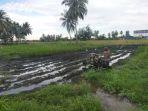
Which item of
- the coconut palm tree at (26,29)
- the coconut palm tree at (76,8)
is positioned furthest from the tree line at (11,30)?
the coconut palm tree at (76,8)

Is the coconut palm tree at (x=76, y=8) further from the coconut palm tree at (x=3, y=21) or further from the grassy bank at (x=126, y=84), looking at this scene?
the grassy bank at (x=126, y=84)

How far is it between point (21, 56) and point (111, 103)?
29.9 metres

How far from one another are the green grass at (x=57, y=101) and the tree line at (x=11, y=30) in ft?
198

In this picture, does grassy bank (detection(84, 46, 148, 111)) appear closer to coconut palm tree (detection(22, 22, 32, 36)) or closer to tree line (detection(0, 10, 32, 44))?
tree line (detection(0, 10, 32, 44))

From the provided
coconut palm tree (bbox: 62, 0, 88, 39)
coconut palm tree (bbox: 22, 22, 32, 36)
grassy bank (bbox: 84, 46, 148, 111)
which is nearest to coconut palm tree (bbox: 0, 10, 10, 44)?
coconut palm tree (bbox: 62, 0, 88, 39)

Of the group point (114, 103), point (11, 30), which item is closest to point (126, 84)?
point (114, 103)

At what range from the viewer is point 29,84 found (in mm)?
17578

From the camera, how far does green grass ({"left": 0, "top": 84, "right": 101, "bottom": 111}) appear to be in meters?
10.5

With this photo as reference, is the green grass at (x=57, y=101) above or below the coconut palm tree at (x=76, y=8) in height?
below

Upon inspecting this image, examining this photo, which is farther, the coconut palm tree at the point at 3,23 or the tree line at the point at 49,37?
the tree line at the point at 49,37

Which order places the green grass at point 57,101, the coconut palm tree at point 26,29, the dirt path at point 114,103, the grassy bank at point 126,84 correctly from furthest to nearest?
the coconut palm tree at point 26,29 → the grassy bank at point 126,84 → the dirt path at point 114,103 → the green grass at point 57,101

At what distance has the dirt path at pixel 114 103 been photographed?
11856 millimetres

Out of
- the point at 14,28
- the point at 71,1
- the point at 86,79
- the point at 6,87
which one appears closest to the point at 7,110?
the point at 6,87

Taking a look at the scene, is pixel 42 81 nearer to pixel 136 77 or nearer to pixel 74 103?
pixel 136 77
